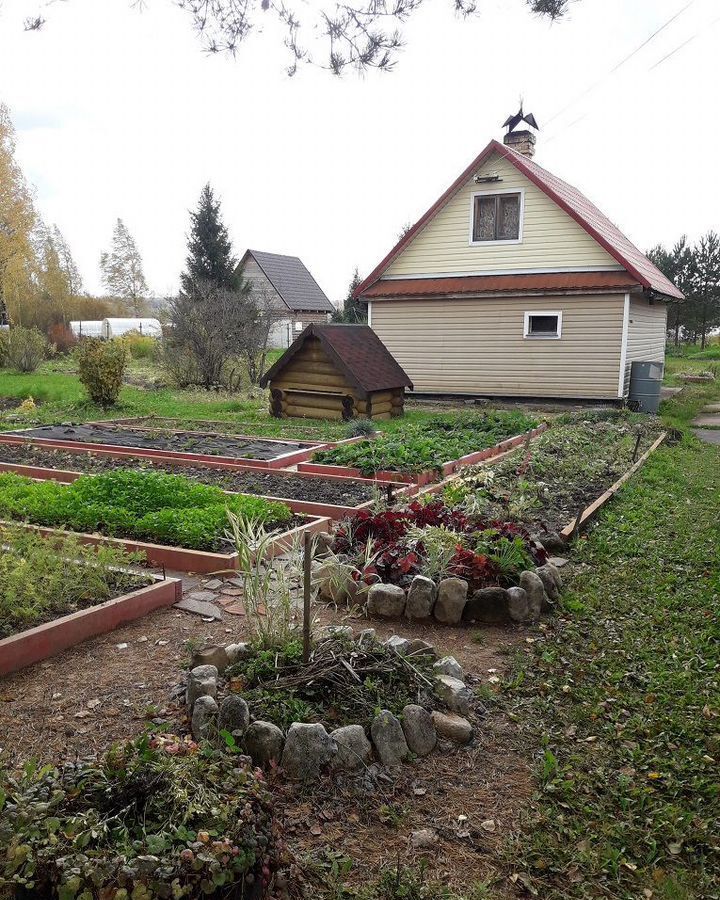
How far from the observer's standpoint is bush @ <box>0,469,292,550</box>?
18.9 ft

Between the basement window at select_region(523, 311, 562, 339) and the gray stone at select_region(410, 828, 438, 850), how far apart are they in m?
14.6

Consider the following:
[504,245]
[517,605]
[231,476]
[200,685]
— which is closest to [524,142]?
[504,245]

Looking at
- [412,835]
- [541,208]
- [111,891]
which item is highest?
[541,208]

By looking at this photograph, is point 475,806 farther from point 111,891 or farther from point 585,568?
point 585,568

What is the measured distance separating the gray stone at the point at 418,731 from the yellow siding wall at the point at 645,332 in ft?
46.6

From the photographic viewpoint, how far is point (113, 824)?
7.36ft

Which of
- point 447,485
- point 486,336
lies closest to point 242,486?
point 447,485

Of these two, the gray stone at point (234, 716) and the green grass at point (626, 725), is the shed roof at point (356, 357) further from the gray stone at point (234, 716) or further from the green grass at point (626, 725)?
the gray stone at point (234, 716)

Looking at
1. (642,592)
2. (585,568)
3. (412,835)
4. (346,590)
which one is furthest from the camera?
(585,568)

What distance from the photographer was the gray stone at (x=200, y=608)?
15.1ft

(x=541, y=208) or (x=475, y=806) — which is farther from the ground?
(x=541, y=208)

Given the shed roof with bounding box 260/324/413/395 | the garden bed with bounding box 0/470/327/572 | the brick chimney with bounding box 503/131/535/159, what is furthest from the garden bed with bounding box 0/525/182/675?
the brick chimney with bounding box 503/131/535/159

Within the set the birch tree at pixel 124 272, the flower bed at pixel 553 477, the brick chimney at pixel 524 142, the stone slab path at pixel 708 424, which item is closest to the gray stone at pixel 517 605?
the flower bed at pixel 553 477

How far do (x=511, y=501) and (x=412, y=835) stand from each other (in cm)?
407
